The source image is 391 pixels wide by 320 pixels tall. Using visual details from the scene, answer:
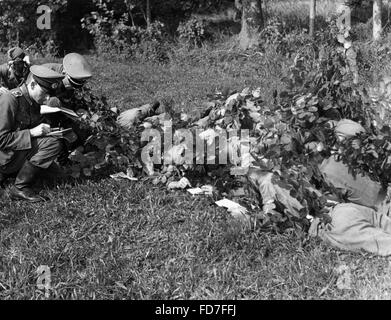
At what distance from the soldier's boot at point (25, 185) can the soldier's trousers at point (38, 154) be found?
53 mm

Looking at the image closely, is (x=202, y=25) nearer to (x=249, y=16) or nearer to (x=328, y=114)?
(x=249, y=16)

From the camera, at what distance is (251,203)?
416 centimetres

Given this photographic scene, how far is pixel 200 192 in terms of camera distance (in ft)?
15.0

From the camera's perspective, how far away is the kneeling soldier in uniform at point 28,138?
4438mm

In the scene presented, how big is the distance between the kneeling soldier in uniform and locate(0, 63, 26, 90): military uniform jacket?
2.65 ft

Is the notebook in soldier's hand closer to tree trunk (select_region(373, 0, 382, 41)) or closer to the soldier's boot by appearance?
the soldier's boot

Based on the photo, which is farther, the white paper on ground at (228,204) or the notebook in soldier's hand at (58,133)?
the notebook in soldier's hand at (58,133)

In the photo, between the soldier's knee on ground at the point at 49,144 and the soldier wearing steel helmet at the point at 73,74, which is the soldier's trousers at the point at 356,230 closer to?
the soldier's knee on ground at the point at 49,144

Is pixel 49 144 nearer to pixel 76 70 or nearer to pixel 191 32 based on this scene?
pixel 76 70

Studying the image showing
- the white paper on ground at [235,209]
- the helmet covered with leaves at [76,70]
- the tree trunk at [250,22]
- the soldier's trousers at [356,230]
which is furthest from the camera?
the tree trunk at [250,22]

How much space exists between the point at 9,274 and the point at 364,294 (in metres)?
2.12

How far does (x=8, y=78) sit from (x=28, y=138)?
125 centimetres

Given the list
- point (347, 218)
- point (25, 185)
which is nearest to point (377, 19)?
point (347, 218)

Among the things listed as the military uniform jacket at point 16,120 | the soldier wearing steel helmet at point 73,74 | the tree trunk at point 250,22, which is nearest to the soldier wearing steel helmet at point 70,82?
the soldier wearing steel helmet at point 73,74
